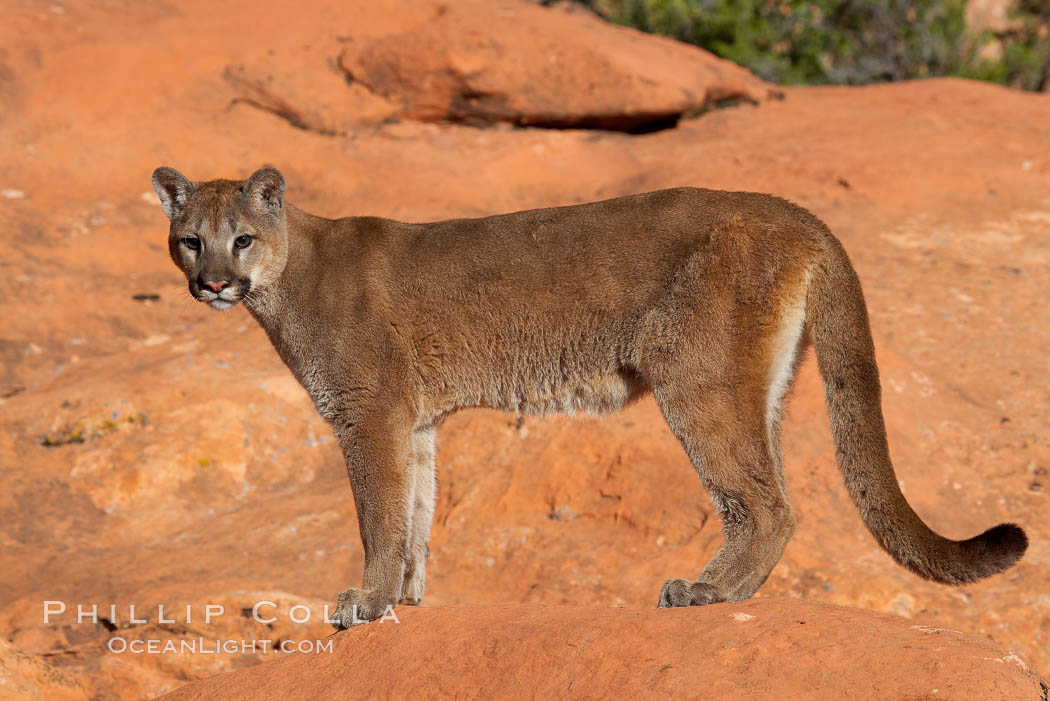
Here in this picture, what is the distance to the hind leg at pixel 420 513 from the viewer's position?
544 centimetres

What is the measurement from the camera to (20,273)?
1027 centimetres

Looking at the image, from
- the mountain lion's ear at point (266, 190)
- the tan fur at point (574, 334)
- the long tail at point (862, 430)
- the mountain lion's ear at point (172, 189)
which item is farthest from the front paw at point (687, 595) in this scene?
the mountain lion's ear at point (172, 189)

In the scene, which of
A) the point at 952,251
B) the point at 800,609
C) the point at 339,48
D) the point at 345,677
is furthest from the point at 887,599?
the point at 339,48

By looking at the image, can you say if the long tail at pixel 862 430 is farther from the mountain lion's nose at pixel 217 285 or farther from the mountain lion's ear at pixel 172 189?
the mountain lion's ear at pixel 172 189

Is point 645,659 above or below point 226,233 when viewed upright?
below

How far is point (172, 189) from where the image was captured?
5.70m

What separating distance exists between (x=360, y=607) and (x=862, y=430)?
2382mm

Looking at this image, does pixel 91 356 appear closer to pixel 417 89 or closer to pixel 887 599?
pixel 417 89

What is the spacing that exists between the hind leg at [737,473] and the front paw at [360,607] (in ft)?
4.36

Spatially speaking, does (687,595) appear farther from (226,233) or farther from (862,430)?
(226,233)

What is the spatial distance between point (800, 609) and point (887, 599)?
2.39m

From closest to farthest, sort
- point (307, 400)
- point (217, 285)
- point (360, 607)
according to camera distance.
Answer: point (360, 607)
point (217, 285)
point (307, 400)

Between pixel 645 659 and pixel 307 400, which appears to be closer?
pixel 645 659

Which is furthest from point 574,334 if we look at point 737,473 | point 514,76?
point 514,76
